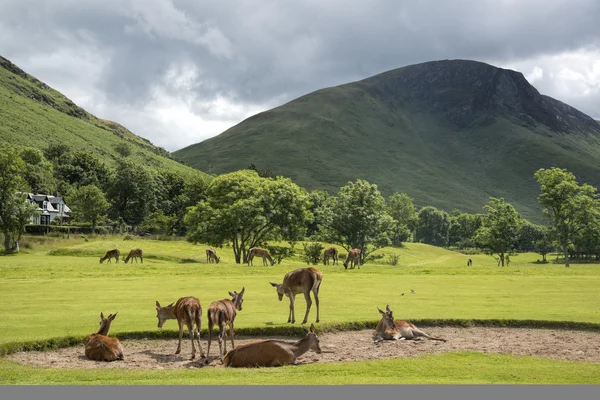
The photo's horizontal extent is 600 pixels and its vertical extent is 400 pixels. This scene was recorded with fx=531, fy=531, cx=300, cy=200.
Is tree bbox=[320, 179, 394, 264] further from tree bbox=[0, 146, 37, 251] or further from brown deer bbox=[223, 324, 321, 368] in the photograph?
brown deer bbox=[223, 324, 321, 368]

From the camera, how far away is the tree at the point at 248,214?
201 ft

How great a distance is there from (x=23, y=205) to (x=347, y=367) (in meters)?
68.0

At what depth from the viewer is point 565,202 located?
73125 millimetres

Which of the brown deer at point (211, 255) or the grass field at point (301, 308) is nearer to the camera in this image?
the grass field at point (301, 308)

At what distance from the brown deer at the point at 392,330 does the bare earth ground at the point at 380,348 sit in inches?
10.9

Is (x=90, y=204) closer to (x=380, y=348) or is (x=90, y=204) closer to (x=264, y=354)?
(x=380, y=348)

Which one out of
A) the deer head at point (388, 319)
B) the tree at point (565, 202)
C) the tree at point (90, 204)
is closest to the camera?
the deer head at point (388, 319)

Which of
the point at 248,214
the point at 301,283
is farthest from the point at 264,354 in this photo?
the point at 248,214

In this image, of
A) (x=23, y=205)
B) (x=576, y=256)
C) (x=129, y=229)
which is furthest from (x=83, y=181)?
(x=576, y=256)

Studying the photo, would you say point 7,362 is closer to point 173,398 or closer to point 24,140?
point 173,398

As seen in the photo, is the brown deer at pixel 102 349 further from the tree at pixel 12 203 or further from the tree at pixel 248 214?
the tree at pixel 12 203

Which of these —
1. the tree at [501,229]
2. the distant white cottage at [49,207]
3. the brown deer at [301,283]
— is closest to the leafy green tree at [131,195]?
the distant white cottage at [49,207]

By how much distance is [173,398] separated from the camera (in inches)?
421

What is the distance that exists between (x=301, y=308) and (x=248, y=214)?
38585 mm
